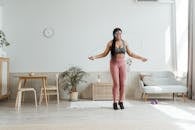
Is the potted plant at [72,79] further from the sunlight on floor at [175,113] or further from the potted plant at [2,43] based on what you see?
the sunlight on floor at [175,113]

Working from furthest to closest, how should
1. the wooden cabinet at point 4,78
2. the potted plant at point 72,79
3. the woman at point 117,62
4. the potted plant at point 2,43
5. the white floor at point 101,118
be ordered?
the potted plant at point 72,79 < the potted plant at point 2,43 < the wooden cabinet at point 4,78 < the woman at point 117,62 < the white floor at point 101,118

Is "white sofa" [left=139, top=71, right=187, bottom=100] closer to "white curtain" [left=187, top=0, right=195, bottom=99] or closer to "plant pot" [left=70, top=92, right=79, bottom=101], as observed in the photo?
"white curtain" [left=187, top=0, right=195, bottom=99]

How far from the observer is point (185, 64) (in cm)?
838

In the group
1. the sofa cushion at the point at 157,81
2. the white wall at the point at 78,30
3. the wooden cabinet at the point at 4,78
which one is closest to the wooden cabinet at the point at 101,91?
the white wall at the point at 78,30

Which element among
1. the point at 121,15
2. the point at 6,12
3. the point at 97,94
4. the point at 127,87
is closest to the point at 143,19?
the point at 121,15

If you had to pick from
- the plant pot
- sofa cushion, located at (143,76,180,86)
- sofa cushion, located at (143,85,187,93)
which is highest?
sofa cushion, located at (143,76,180,86)

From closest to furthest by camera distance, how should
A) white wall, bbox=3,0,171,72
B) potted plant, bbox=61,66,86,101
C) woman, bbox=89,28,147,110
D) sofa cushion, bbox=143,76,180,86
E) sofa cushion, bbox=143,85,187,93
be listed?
woman, bbox=89,28,147,110 → sofa cushion, bbox=143,85,187,93 → sofa cushion, bbox=143,76,180,86 → potted plant, bbox=61,66,86,101 → white wall, bbox=3,0,171,72

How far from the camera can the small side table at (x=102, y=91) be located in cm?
784

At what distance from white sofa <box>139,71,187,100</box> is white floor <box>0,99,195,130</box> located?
758mm

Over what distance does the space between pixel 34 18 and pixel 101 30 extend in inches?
73.0

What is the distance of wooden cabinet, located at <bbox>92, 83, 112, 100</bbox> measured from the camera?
7.84 metres

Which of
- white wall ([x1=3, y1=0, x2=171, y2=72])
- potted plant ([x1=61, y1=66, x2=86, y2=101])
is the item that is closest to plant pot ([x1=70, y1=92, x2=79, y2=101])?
potted plant ([x1=61, y1=66, x2=86, y2=101])

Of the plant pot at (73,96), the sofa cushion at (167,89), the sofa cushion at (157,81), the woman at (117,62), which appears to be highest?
the woman at (117,62)

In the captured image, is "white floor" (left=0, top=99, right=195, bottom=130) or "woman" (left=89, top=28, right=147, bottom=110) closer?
"white floor" (left=0, top=99, right=195, bottom=130)
